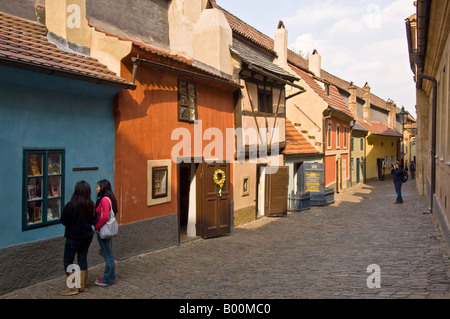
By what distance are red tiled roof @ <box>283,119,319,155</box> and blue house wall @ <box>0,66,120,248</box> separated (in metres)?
10.9

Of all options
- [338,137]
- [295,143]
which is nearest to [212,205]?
[295,143]

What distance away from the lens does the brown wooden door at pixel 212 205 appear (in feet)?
38.7

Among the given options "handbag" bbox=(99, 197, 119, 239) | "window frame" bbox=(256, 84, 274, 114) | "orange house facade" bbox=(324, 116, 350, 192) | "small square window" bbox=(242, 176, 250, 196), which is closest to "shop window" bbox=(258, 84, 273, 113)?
"window frame" bbox=(256, 84, 274, 114)

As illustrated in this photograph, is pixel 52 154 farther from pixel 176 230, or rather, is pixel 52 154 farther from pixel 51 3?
pixel 176 230

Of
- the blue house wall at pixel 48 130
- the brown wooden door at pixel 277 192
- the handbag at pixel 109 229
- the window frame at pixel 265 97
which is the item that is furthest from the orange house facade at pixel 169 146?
the brown wooden door at pixel 277 192

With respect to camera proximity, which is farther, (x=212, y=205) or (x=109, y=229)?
(x=212, y=205)

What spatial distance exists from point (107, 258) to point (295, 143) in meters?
15.0

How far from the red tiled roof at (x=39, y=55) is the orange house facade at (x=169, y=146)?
2.97 ft

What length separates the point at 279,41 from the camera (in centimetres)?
2066

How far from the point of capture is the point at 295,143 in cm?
2075

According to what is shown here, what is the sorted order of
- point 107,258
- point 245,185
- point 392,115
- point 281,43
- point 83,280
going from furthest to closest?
point 392,115 → point 281,43 → point 245,185 → point 107,258 → point 83,280

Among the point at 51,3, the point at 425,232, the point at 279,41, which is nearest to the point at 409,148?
the point at 279,41

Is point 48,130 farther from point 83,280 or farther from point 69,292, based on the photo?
point 69,292

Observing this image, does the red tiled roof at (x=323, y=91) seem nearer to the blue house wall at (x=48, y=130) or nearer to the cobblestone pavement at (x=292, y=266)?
the cobblestone pavement at (x=292, y=266)
